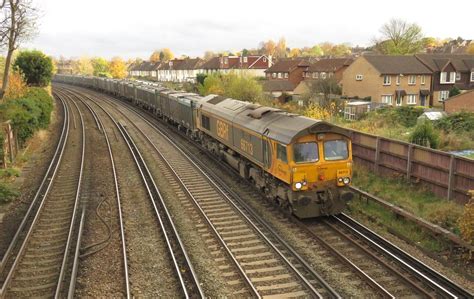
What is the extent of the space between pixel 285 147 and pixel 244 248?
3252mm

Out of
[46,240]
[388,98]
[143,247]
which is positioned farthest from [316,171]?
[388,98]

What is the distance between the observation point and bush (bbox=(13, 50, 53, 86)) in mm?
42844

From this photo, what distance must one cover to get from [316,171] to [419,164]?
5.19m

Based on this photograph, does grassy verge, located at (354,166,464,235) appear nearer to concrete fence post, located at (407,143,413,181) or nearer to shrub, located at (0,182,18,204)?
concrete fence post, located at (407,143,413,181)

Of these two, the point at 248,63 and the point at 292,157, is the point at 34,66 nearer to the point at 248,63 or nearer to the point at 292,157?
the point at 292,157

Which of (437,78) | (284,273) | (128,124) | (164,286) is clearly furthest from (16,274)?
(437,78)

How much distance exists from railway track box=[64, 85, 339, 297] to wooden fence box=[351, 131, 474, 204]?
6.53 metres

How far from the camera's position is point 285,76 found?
256 feet

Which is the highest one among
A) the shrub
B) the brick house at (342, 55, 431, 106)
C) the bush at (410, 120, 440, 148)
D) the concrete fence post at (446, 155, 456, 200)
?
the brick house at (342, 55, 431, 106)

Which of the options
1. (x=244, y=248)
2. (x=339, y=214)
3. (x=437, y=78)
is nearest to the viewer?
(x=244, y=248)

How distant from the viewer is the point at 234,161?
57.5ft

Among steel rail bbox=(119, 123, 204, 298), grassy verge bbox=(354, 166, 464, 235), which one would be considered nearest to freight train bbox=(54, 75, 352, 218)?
grassy verge bbox=(354, 166, 464, 235)

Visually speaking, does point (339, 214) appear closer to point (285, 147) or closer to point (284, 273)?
point (285, 147)

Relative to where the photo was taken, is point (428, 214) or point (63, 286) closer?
point (63, 286)
